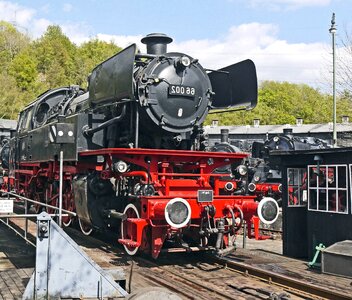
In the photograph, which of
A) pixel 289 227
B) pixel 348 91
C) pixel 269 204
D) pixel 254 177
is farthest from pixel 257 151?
pixel 269 204

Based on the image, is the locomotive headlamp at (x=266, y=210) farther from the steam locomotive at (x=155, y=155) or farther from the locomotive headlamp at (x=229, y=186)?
the locomotive headlamp at (x=229, y=186)

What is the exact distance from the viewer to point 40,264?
5320 millimetres

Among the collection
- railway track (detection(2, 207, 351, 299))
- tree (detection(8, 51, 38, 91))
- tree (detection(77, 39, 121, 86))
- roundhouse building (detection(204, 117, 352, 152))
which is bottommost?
railway track (detection(2, 207, 351, 299))

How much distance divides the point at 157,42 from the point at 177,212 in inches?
145

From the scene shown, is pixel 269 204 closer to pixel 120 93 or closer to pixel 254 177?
pixel 120 93

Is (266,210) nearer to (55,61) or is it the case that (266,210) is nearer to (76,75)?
(76,75)

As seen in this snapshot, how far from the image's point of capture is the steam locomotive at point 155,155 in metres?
7.66

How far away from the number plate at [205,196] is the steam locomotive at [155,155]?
2 cm

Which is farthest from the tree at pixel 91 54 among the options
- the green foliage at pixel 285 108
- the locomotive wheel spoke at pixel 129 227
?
the locomotive wheel spoke at pixel 129 227

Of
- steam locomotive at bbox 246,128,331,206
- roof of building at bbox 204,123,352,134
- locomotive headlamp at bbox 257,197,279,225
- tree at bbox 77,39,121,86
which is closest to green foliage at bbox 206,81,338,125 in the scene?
tree at bbox 77,39,121,86

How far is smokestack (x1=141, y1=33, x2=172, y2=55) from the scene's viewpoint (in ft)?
29.8

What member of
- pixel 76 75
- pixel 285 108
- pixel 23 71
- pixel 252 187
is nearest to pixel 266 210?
pixel 252 187

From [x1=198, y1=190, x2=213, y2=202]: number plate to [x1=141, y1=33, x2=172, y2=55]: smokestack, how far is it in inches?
118

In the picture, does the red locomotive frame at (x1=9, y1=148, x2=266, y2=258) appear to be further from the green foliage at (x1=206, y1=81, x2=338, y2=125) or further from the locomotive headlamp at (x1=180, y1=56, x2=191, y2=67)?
the green foliage at (x1=206, y1=81, x2=338, y2=125)
